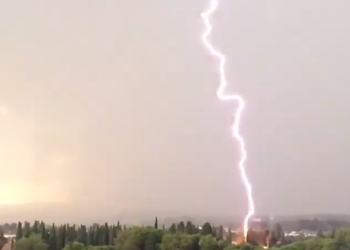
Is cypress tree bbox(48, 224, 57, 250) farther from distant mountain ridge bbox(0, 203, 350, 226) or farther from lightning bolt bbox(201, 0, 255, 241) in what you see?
lightning bolt bbox(201, 0, 255, 241)

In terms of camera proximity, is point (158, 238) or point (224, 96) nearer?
point (158, 238)

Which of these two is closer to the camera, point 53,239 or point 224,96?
point 53,239

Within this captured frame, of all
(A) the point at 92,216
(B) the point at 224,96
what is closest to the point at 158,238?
(A) the point at 92,216

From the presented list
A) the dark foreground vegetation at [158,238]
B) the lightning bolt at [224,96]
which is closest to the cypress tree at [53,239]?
the dark foreground vegetation at [158,238]

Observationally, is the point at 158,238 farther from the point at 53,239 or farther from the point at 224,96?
the point at 224,96

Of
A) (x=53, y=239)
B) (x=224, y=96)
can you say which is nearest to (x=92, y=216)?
(x=53, y=239)

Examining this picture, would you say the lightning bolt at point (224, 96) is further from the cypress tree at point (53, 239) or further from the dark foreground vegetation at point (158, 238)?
the cypress tree at point (53, 239)

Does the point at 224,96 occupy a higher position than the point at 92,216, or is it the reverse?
the point at 224,96

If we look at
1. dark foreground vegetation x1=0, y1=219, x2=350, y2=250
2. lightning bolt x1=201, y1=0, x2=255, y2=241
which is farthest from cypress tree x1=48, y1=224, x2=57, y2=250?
lightning bolt x1=201, y1=0, x2=255, y2=241
